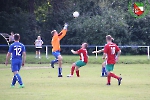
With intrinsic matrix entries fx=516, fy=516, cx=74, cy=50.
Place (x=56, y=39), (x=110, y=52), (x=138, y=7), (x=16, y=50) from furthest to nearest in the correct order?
1. (x=138, y=7)
2. (x=56, y=39)
3. (x=110, y=52)
4. (x=16, y=50)

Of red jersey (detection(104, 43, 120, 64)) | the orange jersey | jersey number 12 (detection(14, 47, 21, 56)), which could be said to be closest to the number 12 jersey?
jersey number 12 (detection(14, 47, 21, 56))

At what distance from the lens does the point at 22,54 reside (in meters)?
20.0

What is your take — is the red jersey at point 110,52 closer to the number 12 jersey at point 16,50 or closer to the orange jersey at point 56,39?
the number 12 jersey at point 16,50

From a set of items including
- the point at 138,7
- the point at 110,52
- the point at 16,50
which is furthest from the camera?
the point at 138,7

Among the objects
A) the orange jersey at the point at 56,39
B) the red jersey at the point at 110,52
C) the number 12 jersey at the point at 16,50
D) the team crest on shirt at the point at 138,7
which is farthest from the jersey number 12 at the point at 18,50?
the team crest on shirt at the point at 138,7

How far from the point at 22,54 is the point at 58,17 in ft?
124

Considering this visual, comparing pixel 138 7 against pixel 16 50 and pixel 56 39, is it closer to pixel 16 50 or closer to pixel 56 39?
pixel 56 39

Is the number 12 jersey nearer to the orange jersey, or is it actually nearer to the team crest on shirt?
the orange jersey

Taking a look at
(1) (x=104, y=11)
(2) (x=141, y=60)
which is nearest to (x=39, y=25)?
(1) (x=104, y=11)

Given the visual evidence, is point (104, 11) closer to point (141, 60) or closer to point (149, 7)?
point (149, 7)

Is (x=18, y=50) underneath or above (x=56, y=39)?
underneath

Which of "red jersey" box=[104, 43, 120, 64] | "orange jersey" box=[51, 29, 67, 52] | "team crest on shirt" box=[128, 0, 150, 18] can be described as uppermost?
"team crest on shirt" box=[128, 0, 150, 18]

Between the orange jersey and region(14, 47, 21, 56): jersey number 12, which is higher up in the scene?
the orange jersey

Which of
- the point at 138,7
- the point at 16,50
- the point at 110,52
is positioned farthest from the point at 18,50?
the point at 138,7
